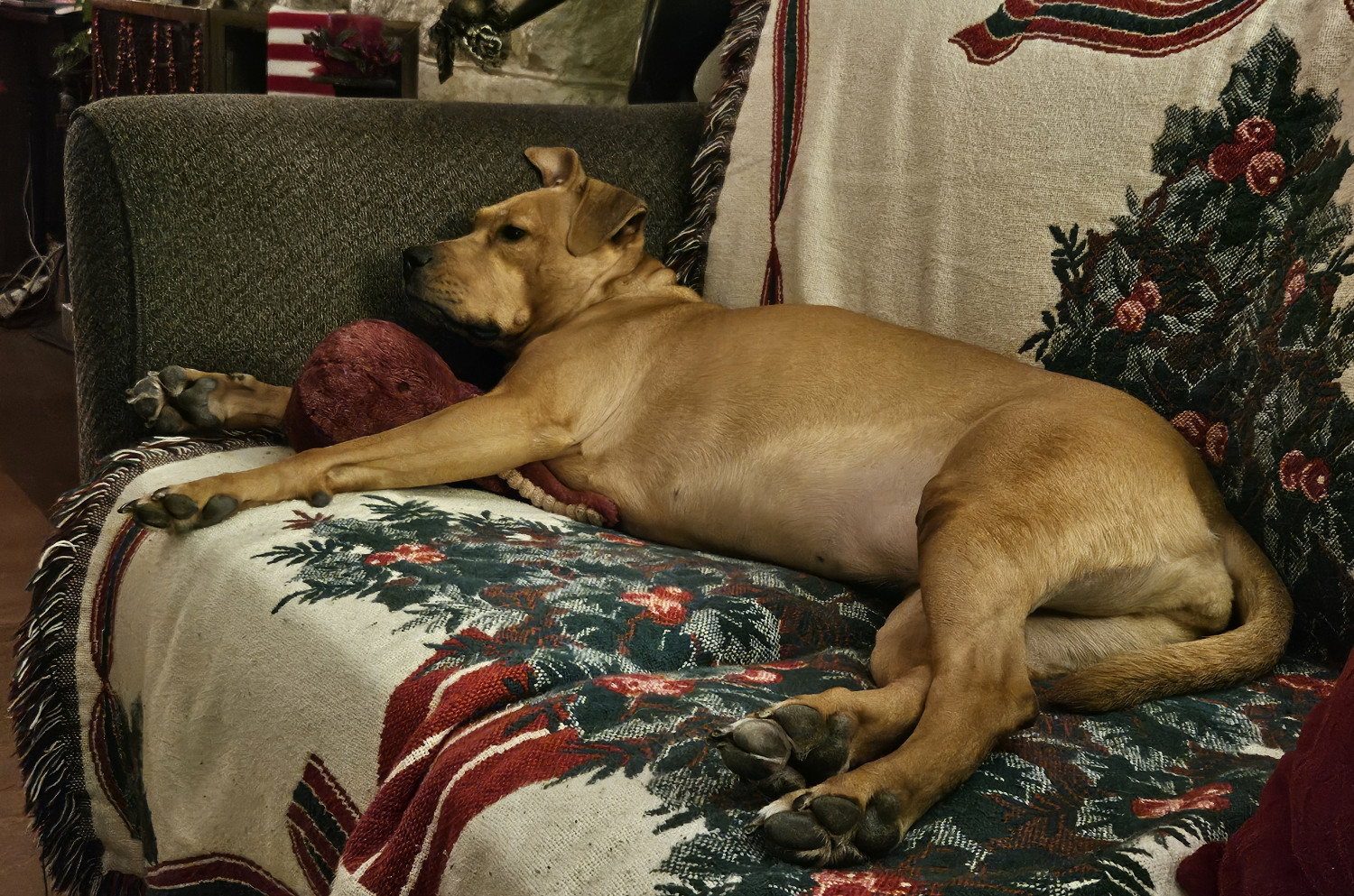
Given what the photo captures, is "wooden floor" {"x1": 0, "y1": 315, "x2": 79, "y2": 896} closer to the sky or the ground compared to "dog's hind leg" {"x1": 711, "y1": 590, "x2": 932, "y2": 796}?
closer to the ground

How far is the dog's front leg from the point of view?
1637mm

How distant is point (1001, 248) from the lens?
190 cm

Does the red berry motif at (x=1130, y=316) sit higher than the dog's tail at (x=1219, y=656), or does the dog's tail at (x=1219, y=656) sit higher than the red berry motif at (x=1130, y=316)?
the red berry motif at (x=1130, y=316)

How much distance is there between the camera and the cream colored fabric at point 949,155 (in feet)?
5.75

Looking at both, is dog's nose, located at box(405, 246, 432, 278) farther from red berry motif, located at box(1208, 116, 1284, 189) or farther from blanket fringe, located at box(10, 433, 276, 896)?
red berry motif, located at box(1208, 116, 1284, 189)

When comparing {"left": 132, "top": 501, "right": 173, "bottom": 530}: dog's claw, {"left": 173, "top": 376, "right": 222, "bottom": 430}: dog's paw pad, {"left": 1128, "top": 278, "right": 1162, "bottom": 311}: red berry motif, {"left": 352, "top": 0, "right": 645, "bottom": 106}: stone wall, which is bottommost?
{"left": 132, "top": 501, "right": 173, "bottom": 530}: dog's claw

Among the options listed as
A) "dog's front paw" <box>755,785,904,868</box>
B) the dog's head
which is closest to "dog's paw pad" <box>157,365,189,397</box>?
the dog's head

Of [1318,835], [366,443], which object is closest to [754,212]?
[366,443]

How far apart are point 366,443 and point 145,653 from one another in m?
0.44

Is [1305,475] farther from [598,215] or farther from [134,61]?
[134,61]

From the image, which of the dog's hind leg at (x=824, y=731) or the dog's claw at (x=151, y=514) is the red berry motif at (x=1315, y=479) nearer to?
the dog's hind leg at (x=824, y=731)

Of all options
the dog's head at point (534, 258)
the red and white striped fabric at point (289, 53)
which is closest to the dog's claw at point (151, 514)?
the dog's head at point (534, 258)

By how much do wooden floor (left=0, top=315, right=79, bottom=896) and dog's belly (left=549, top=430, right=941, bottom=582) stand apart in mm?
A: 1199

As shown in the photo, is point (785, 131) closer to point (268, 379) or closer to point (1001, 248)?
point (1001, 248)
